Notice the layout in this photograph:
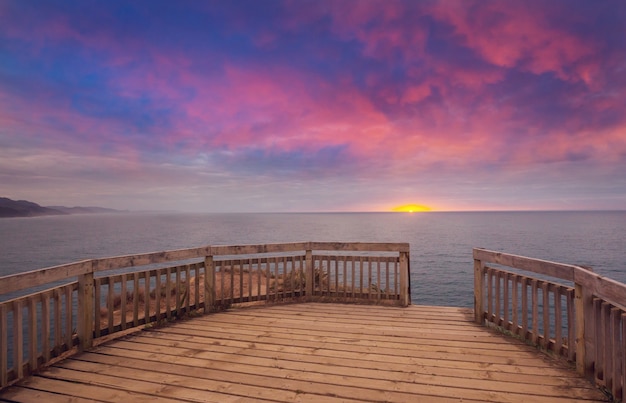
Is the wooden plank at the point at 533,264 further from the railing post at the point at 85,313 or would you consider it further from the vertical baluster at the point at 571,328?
the railing post at the point at 85,313

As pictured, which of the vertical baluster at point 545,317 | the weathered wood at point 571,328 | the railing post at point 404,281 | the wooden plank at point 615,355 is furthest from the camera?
the railing post at point 404,281

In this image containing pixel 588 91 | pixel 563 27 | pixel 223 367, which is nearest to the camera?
pixel 223 367

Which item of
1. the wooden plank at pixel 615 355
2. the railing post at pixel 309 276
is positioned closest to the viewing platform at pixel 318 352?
the wooden plank at pixel 615 355

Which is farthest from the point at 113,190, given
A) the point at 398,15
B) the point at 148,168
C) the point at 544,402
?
the point at 544,402

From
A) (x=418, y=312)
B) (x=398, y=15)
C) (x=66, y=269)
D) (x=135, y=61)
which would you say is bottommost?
(x=418, y=312)

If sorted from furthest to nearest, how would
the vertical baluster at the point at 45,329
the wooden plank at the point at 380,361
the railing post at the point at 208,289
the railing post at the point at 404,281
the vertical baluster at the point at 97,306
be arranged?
the railing post at the point at 404,281 → the railing post at the point at 208,289 → the vertical baluster at the point at 97,306 → the vertical baluster at the point at 45,329 → the wooden plank at the point at 380,361

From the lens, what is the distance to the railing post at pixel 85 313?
14.0ft

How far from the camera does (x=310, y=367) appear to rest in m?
3.62

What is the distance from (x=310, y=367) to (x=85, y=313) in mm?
3304

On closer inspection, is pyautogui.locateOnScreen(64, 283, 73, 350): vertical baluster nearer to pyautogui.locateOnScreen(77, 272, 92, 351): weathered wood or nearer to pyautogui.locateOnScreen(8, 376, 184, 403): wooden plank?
pyautogui.locateOnScreen(77, 272, 92, 351): weathered wood

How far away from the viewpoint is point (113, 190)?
355 ft

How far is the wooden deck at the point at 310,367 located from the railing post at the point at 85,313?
8.0 inches

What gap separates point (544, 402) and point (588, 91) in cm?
2155

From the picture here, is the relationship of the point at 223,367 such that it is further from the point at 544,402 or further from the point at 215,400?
the point at 544,402
